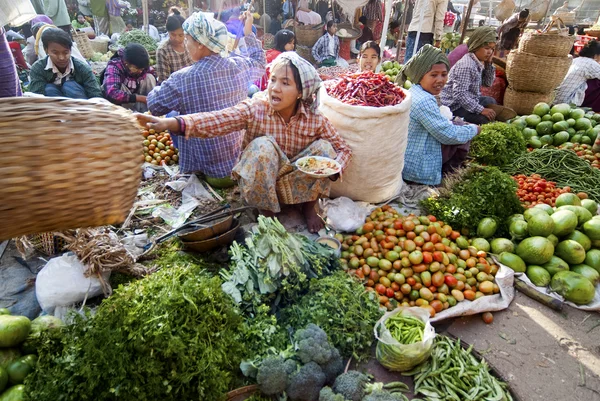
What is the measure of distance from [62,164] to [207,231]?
1.34 meters

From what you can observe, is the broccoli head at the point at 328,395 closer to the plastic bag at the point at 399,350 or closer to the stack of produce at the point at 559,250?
the plastic bag at the point at 399,350

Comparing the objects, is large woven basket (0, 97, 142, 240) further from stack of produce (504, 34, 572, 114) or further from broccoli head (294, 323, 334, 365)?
stack of produce (504, 34, 572, 114)

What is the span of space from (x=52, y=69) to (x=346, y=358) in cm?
428

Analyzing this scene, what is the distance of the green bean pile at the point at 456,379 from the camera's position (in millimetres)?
1890

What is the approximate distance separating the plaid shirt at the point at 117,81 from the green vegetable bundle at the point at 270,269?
3.01 meters

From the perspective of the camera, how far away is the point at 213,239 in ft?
8.38

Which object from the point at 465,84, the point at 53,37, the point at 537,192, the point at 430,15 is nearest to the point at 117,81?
the point at 53,37

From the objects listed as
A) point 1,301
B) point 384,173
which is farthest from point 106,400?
point 384,173

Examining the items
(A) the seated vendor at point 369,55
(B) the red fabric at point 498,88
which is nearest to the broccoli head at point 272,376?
(A) the seated vendor at point 369,55

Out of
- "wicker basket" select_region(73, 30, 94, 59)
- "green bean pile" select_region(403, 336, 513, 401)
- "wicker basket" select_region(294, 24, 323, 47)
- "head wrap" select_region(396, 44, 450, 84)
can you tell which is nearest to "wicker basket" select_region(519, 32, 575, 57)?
"head wrap" select_region(396, 44, 450, 84)

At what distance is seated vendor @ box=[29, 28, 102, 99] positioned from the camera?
3.86 m

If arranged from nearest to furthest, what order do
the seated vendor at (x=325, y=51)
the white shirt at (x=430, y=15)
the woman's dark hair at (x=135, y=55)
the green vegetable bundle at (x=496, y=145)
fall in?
1. the green vegetable bundle at (x=496, y=145)
2. the woman's dark hair at (x=135, y=55)
3. the white shirt at (x=430, y=15)
4. the seated vendor at (x=325, y=51)

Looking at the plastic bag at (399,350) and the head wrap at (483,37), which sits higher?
the head wrap at (483,37)

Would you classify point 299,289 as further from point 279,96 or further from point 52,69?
point 52,69
